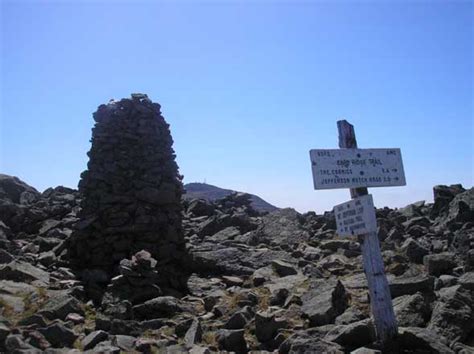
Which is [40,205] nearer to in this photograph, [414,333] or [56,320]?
[56,320]

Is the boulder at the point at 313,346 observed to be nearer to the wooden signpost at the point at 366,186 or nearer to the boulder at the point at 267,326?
the wooden signpost at the point at 366,186

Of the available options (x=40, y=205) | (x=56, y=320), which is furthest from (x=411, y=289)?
(x=40, y=205)

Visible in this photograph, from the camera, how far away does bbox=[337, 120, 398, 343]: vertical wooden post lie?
24.2ft

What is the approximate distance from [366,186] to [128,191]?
28.7 feet

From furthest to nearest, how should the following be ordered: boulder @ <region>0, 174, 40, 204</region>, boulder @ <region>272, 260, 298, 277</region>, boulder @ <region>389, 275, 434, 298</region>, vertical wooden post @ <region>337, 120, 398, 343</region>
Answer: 1. boulder @ <region>0, 174, 40, 204</region>
2. boulder @ <region>272, 260, 298, 277</region>
3. boulder @ <region>389, 275, 434, 298</region>
4. vertical wooden post @ <region>337, 120, 398, 343</region>

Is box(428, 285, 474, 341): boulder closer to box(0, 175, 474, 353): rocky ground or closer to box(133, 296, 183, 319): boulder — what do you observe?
box(0, 175, 474, 353): rocky ground

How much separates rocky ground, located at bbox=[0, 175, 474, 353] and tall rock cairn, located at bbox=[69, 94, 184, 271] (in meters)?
0.75

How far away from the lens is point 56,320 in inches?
333

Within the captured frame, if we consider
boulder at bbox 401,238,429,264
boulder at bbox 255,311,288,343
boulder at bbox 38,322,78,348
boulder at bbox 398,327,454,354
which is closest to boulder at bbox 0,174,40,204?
boulder at bbox 38,322,78,348

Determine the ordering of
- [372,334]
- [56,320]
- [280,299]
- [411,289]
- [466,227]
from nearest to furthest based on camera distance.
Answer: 1. [372,334]
2. [56,320]
3. [411,289]
4. [280,299]
5. [466,227]

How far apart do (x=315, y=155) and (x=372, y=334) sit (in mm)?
3043

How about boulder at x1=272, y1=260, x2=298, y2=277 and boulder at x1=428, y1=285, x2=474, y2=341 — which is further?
boulder at x1=272, y1=260, x2=298, y2=277

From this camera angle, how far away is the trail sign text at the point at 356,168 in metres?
7.70

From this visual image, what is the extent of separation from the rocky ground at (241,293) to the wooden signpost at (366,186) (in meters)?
0.40
